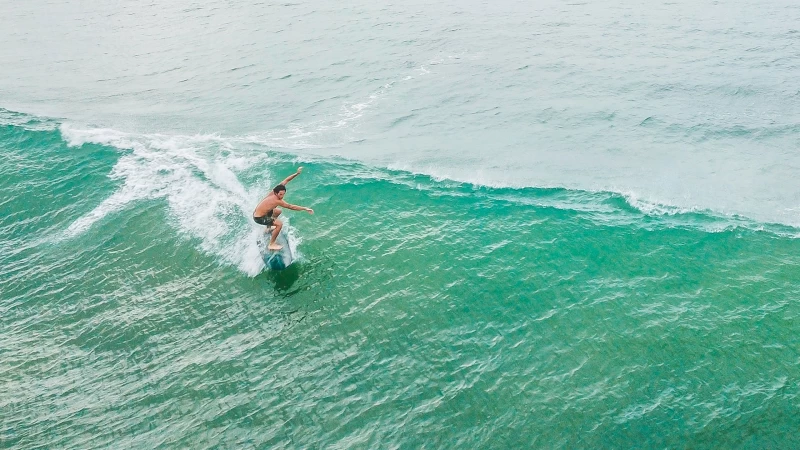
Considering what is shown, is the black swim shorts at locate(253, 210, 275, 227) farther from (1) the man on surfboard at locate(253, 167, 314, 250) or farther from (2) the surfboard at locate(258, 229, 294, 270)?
(2) the surfboard at locate(258, 229, 294, 270)

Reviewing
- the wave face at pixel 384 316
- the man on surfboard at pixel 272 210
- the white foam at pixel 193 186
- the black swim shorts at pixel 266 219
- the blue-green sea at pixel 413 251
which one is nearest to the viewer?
the wave face at pixel 384 316

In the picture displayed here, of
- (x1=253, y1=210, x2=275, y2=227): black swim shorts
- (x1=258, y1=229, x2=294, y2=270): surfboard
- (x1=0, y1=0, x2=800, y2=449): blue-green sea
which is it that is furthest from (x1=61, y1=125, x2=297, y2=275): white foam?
(x1=253, y1=210, x2=275, y2=227): black swim shorts

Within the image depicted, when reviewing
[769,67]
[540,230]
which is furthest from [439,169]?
[769,67]

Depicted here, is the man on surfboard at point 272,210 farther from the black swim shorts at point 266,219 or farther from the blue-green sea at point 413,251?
the blue-green sea at point 413,251

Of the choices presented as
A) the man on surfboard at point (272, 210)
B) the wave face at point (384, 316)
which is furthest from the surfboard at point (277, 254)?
the wave face at point (384, 316)

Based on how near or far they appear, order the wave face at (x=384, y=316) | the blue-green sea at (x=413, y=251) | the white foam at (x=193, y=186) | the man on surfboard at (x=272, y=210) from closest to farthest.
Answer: the wave face at (x=384, y=316) < the blue-green sea at (x=413, y=251) < the man on surfboard at (x=272, y=210) < the white foam at (x=193, y=186)

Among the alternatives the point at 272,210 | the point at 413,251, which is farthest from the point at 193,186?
the point at 413,251

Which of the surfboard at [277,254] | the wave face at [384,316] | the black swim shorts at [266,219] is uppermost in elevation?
the black swim shorts at [266,219]
